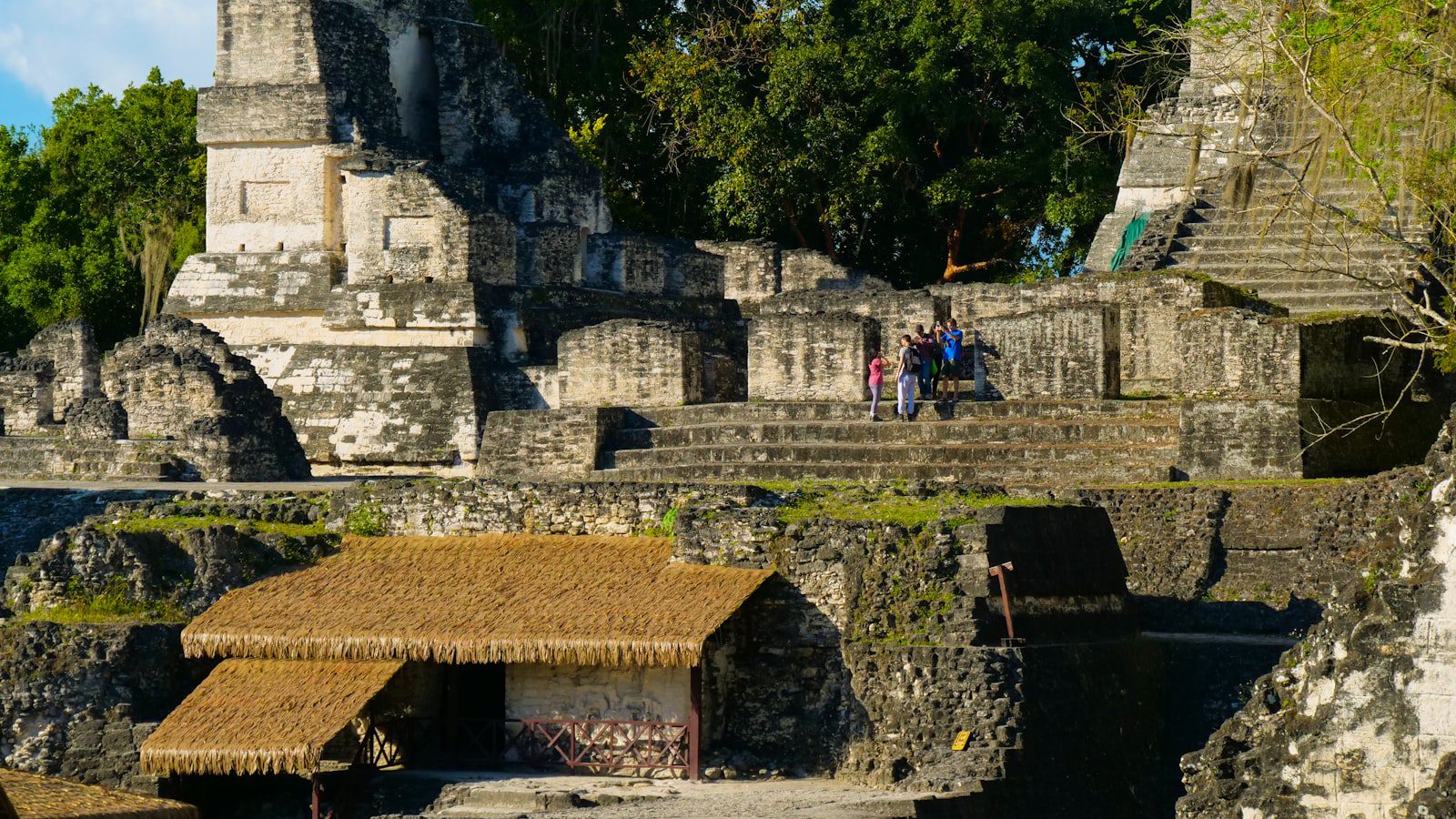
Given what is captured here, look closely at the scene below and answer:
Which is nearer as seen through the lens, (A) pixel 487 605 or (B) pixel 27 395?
(A) pixel 487 605

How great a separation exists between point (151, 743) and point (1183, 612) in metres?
8.31

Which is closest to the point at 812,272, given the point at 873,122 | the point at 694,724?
the point at 873,122

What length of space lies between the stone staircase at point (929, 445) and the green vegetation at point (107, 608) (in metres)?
5.47

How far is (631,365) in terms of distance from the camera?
24984mm

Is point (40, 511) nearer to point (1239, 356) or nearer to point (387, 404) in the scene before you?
point (387, 404)

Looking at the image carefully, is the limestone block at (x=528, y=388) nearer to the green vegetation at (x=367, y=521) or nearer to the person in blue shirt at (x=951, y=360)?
the person in blue shirt at (x=951, y=360)

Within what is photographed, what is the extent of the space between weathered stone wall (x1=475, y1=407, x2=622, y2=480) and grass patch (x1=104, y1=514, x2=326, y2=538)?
4.20m

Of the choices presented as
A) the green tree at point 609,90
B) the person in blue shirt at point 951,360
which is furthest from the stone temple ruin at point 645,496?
the green tree at point 609,90

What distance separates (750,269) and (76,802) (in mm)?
16131

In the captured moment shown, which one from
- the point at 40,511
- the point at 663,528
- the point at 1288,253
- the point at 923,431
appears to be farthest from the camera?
the point at 1288,253

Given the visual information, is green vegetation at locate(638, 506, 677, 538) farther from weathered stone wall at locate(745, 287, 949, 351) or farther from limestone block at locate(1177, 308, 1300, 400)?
weathered stone wall at locate(745, 287, 949, 351)

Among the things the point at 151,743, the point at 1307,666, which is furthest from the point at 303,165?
the point at 1307,666

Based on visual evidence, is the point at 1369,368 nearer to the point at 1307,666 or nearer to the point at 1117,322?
the point at 1117,322

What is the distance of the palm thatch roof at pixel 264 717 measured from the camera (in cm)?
1648
